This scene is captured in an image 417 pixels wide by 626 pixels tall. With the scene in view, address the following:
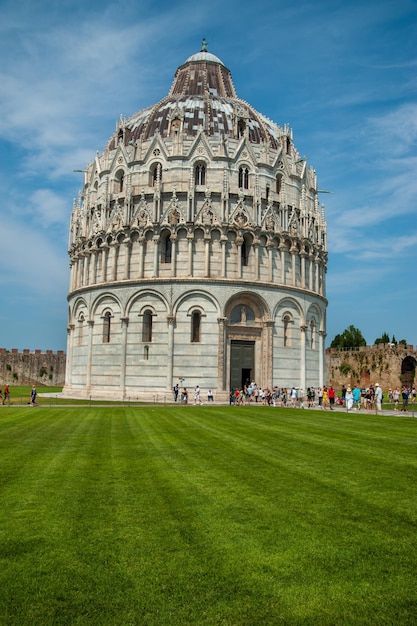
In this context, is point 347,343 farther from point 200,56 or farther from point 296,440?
point 296,440

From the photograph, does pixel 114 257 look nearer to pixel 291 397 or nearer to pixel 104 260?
pixel 104 260

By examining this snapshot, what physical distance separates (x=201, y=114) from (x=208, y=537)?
49544 mm

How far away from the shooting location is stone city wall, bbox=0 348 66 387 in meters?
83.6

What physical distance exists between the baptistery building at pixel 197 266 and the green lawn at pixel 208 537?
1225 inches

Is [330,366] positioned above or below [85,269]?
below

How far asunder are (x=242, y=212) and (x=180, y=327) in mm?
11194

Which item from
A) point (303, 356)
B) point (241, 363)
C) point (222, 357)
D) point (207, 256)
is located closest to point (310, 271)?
point (303, 356)

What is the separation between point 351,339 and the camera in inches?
4277

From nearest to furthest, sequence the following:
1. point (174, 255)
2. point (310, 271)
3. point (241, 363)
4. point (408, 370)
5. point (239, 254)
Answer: point (174, 255) → point (241, 363) → point (239, 254) → point (310, 271) → point (408, 370)

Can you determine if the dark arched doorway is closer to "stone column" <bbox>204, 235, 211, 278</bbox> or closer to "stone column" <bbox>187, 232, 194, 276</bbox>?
"stone column" <bbox>204, 235, 211, 278</bbox>

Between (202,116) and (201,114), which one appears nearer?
(202,116)

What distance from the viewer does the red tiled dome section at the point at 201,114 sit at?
5153 centimetres

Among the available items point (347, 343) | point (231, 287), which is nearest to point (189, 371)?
point (231, 287)

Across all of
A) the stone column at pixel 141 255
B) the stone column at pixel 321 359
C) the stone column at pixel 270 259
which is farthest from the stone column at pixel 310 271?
the stone column at pixel 141 255
